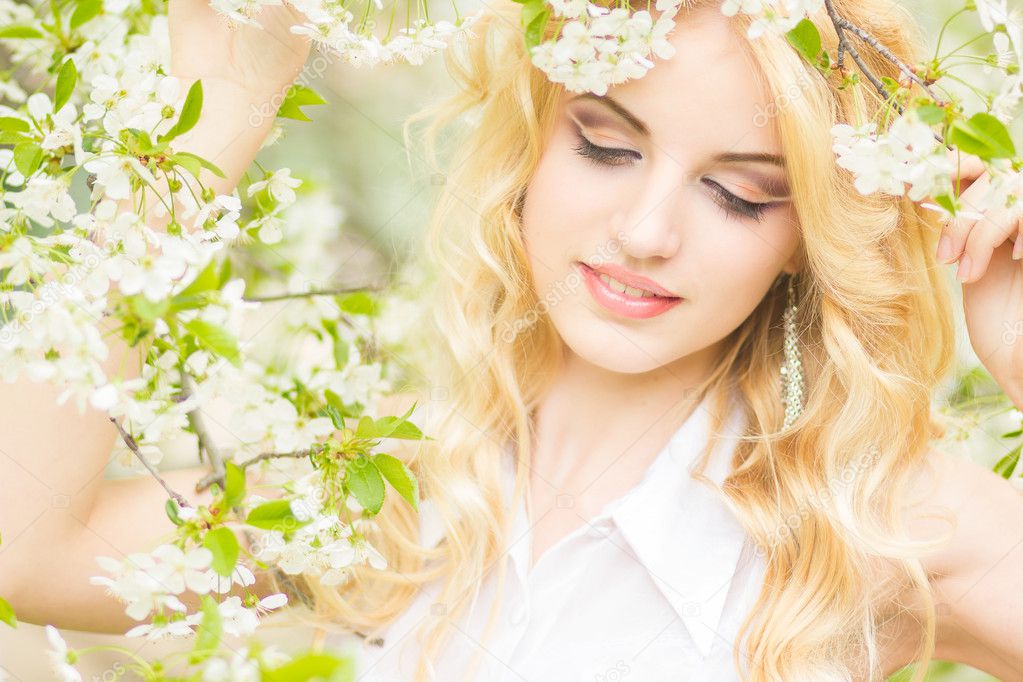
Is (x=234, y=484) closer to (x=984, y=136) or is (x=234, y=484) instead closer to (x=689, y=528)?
(x=984, y=136)

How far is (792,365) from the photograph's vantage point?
1644 mm

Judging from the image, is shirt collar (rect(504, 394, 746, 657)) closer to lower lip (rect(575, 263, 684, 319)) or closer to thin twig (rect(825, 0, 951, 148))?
lower lip (rect(575, 263, 684, 319))

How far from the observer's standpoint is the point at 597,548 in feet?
5.44

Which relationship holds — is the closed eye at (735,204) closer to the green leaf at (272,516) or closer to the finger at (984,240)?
the finger at (984,240)

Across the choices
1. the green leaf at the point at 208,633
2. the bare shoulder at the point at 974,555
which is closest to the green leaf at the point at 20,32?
the green leaf at the point at 208,633

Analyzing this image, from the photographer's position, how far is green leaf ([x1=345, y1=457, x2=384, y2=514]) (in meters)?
1.07

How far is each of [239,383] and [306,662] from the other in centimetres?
46

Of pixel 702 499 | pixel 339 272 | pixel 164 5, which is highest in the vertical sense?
pixel 164 5

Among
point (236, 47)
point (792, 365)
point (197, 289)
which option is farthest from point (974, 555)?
point (236, 47)

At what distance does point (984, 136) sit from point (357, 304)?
1220 mm

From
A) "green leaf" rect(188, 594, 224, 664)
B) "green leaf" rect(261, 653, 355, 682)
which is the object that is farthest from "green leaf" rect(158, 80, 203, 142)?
"green leaf" rect(261, 653, 355, 682)

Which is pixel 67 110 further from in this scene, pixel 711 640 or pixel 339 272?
pixel 339 272

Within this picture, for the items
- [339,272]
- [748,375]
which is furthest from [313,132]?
[748,375]

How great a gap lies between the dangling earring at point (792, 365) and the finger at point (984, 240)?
0.30 metres
